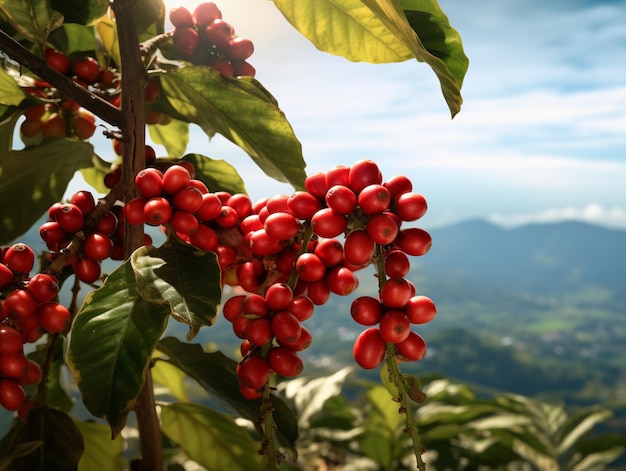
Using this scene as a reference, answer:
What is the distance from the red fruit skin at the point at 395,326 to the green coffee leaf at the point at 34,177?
0.42m

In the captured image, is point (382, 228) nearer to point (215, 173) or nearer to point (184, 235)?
point (184, 235)

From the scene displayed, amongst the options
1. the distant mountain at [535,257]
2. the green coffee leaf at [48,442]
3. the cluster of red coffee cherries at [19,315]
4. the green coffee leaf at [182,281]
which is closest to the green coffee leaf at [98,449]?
the green coffee leaf at [48,442]

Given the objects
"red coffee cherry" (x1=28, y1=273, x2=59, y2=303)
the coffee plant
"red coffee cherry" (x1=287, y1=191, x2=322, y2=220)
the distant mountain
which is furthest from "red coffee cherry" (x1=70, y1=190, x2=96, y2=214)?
the distant mountain

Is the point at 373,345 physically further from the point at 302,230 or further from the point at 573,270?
the point at 573,270

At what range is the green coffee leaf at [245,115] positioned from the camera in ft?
1.90

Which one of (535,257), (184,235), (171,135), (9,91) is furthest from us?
(535,257)

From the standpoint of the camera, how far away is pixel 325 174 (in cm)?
47

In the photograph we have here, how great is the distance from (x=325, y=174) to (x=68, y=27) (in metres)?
0.49

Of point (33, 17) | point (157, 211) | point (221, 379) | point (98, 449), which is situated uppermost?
point (33, 17)

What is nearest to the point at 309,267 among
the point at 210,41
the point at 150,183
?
the point at 150,183

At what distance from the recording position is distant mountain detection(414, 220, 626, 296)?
160 feet

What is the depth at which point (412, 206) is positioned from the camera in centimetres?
42

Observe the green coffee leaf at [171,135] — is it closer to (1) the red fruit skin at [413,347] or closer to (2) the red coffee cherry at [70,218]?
(2) the red coffee cherry at [70,218]

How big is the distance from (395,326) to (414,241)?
0.23ft
